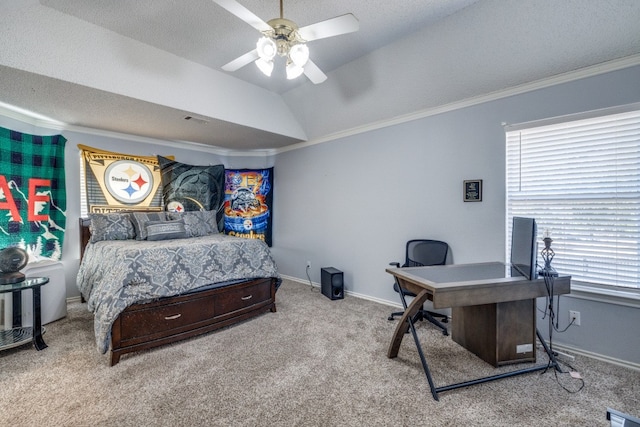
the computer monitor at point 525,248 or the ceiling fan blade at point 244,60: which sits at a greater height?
the ceiling fan blade at point 244,60

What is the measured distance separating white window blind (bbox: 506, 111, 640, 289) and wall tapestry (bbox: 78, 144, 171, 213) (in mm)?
4619

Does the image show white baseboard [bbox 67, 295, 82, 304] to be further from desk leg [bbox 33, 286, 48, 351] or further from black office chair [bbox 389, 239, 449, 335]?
black office chair [bbox 389, 239, 449, 335]

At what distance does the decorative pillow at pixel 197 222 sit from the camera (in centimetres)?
361

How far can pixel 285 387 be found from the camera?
6.09 feet

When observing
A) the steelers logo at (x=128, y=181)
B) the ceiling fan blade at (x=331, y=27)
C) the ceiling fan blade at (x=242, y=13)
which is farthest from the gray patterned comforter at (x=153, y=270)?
the ceiling fan blade at (x=331, y=27)

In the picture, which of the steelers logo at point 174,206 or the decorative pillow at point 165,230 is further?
the steelers logo at point 174,206

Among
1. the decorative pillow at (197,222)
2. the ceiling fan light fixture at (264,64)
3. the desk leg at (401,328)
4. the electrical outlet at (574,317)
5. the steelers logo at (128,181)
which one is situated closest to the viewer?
the ceiling fan light fixture at (264,64)

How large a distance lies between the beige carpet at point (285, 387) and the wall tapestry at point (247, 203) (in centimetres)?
246

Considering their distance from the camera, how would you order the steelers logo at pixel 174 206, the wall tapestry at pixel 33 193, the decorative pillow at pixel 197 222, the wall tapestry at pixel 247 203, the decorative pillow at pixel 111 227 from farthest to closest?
the wall tapestry at pixel 247 203, the steelers logo at pixel 174 206, the decorative pillow at pixel 197 222, the decorative pillow at pixel 111 227, the wall tapestry at pixel 33 193

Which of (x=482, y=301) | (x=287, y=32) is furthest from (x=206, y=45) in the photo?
(x=482, y=301)

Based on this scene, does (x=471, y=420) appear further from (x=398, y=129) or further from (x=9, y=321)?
(x=9, y=321)

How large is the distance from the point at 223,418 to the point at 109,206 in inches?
135

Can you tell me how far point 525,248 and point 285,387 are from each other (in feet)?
6.60

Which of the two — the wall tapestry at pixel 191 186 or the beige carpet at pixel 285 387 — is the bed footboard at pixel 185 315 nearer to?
the beige carpet at pixel 285 387
